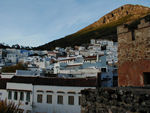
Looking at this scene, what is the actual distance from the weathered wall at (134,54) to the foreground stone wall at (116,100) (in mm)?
5376

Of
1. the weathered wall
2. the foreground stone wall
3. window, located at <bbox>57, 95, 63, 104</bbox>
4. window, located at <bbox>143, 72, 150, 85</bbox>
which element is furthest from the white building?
the foreground stone wall

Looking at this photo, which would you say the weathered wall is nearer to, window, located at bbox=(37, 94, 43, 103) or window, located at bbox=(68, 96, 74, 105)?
window, located at bbox=(68, 96, 74, 105)

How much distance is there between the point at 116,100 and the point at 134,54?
640 cm

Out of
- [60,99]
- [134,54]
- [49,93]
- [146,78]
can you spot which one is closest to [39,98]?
[49,93]

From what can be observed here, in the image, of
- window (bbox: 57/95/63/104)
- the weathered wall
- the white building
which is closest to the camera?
the weathered wall

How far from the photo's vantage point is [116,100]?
4.58 m

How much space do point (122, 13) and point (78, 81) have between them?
188 metres

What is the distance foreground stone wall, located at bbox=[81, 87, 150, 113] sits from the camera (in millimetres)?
3908

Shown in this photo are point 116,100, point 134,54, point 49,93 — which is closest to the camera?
point 116,100

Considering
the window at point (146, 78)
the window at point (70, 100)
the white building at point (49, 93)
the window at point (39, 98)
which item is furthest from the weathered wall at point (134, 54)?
the window at point (39, 98)

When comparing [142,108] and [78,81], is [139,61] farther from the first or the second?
[78,81]

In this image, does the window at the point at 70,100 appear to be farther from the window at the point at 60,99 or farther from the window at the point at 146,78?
the window at the point at 146,78

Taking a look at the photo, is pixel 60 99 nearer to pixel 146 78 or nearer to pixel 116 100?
pixel 146 78

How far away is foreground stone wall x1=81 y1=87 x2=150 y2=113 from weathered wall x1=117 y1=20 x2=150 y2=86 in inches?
212
